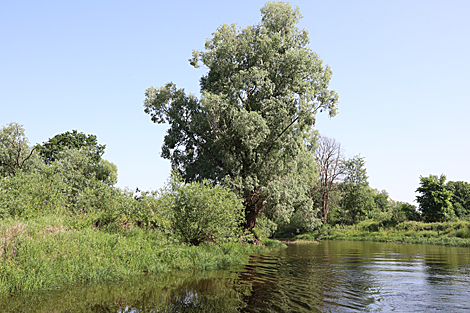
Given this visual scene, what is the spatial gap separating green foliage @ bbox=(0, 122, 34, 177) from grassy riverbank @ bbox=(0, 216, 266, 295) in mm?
36008

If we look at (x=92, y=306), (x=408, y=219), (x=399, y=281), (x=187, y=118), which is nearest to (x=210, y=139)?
(x=187, y=118)

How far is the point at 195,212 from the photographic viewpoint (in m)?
15.6

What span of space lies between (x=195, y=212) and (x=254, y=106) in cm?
1216

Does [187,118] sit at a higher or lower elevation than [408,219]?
higher

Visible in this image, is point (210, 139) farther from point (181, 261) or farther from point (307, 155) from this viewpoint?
point (181, 261)

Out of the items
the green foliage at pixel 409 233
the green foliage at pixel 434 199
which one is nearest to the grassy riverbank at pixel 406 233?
the green foliage at pixel 409 233

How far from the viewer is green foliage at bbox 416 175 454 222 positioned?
137 feet

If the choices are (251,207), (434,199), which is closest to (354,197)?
(434,199)

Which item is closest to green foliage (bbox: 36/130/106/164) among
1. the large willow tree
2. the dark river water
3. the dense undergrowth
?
the large willow tree

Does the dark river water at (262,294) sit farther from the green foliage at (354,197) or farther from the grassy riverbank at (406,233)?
the green foliage at (354,197)

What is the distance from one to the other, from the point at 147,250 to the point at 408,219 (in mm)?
42402

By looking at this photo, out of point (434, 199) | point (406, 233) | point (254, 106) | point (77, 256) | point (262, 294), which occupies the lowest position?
point (262, 294)

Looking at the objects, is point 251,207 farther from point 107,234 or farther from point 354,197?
point 354,197

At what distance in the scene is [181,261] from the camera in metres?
13.5
